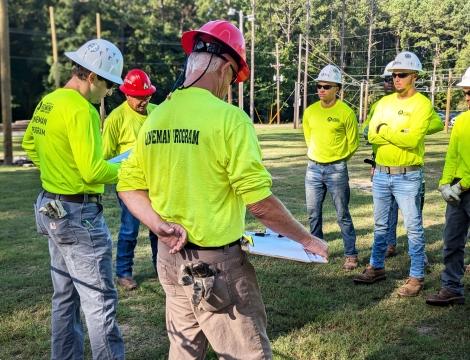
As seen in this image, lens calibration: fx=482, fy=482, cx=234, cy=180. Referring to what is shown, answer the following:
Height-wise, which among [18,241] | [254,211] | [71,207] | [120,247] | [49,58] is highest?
[49,58]

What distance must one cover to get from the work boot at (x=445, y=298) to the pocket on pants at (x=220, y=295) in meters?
3.07

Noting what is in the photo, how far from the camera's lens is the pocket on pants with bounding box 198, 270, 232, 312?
84.1 inches

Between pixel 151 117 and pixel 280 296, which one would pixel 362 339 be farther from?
pixel 151 117

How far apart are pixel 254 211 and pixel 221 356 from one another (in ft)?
2.30

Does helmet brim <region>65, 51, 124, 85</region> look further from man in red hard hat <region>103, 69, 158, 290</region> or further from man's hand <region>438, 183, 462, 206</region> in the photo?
man's hand <region>438, 183, 462, 206</region>

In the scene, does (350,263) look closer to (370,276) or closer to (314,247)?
(370,276)

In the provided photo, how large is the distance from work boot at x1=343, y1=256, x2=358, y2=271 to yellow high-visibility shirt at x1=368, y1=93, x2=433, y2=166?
50.3 inches

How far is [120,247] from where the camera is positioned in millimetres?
5227

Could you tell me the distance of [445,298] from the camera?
14.8 feet

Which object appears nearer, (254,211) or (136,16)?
(254,211)

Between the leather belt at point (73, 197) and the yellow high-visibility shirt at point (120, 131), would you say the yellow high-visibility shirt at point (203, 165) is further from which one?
the yellow high-visibility shirt at point (120, 131)

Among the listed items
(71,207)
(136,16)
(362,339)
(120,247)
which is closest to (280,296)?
(362,339)

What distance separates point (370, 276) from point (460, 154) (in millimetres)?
1579

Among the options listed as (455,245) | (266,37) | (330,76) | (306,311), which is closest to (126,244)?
(306,311)
